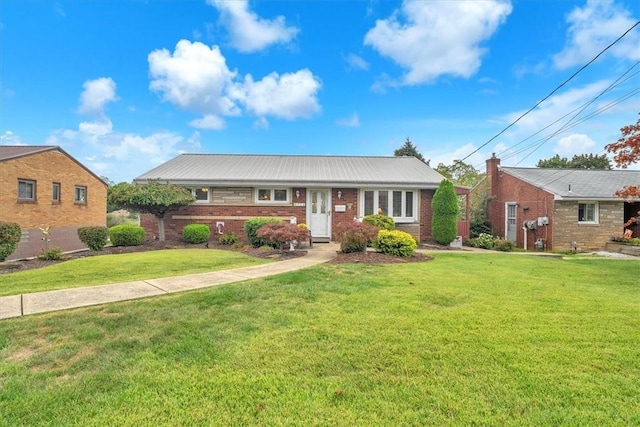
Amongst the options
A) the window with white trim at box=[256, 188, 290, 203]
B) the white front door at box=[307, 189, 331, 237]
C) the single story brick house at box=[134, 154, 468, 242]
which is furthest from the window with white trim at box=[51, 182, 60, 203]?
the white front door at box=[307, 189, 331, 237]

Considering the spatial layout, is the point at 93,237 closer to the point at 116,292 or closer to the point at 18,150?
the point at 116,292

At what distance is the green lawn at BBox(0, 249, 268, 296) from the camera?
20.3 ft

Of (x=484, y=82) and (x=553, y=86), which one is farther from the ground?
(x=484, y=82)

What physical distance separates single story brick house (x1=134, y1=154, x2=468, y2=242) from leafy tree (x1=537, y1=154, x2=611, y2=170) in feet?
105

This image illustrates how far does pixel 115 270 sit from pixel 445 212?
39.2ft

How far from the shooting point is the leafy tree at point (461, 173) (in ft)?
82.5

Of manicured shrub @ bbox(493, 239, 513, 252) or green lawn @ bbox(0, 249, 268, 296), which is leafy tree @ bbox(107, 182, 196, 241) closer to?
green lawn @ bbox(0, 249, 268, 296)

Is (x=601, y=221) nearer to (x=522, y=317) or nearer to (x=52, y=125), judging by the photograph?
(x=522, y=317)

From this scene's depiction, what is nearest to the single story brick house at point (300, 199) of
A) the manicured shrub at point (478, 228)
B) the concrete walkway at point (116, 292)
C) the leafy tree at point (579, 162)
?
the manicured shrub at point (478, 228)

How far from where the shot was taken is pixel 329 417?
88.4 inches

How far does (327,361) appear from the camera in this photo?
3.05m

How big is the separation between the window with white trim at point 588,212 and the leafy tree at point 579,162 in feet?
85.5

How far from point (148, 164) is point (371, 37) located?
13.8 meters

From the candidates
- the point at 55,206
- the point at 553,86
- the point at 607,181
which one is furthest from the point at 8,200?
the point at 607,181
